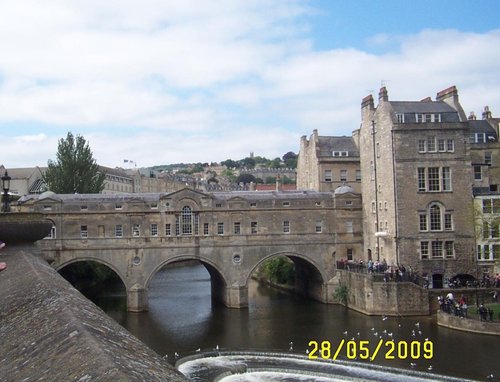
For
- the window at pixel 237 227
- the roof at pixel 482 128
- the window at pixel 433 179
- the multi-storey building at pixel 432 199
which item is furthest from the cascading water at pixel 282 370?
the roof at pixel 482 128

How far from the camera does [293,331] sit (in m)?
38.1

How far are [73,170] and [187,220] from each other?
2195 cm

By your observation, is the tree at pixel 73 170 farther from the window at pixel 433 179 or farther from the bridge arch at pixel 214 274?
the window at pixel 433 179

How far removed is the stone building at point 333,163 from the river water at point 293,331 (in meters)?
13.8

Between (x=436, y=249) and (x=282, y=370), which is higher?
(x=436, y=249)

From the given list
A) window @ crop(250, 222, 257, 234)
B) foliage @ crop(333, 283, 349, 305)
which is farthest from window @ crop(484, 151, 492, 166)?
window @ crop(250, 222, 257, 234)

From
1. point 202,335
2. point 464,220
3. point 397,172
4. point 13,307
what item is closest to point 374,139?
point 397,172

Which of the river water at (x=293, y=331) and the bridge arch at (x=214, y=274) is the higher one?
the bridge arch at (x=214, y=274)

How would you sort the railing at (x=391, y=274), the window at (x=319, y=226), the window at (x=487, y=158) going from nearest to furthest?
the railing at (x=391, y=274) < the window at (x=319, y=226) < the window at (x=487, y=158)

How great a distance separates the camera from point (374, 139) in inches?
2010

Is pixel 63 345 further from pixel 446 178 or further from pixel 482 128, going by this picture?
pixel 482 128

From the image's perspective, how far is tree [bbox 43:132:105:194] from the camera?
213 feet

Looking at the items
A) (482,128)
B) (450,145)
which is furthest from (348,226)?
(482,128)
